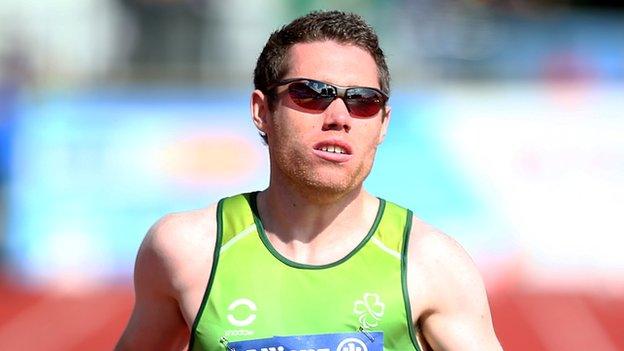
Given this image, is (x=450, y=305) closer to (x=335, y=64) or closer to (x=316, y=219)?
(x=316, y=219)

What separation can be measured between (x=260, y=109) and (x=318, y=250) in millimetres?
489

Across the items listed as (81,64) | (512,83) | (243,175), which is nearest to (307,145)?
(243,175)

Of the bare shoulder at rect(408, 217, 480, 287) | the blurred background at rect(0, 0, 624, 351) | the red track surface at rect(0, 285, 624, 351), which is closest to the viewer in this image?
the bare shoulder at rect(408, 217, 480, 287)

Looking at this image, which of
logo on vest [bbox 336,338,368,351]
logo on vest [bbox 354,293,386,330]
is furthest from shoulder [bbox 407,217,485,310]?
logo on vest [bbox 336,338,368,351]

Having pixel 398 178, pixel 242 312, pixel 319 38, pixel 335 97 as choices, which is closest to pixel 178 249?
pixel 242 312

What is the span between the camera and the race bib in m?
3.49

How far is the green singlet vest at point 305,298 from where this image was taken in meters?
3.52

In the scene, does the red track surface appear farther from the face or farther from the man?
the face

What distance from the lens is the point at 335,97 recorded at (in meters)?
3.60

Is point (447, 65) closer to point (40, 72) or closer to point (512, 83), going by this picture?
point (512, 83)

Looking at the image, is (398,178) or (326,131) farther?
(398,178)

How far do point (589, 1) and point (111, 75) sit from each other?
694 cm

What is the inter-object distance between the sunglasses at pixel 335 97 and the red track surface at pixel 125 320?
7522 mm

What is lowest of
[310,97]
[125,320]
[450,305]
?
[125,320]
